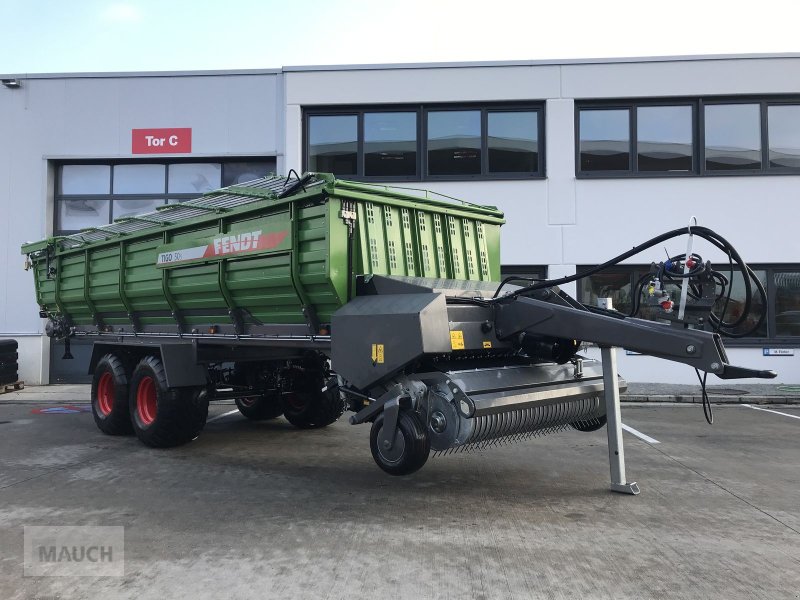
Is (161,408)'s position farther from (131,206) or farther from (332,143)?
(131,206)

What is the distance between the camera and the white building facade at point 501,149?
1277 centimetres

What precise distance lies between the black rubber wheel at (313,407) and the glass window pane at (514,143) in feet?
22.7

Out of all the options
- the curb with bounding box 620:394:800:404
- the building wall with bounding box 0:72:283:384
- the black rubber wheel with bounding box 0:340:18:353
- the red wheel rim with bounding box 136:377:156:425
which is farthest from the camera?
the building wall with bounding box 0:72:283:384

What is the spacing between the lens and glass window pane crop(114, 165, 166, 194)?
14148 mm

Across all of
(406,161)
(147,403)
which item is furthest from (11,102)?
(147,403)

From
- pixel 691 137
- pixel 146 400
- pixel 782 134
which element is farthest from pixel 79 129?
pixel 782 134

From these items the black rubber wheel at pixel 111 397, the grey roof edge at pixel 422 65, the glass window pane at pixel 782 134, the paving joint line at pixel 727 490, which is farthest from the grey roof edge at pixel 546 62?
the paving joint line at pixel 727 490

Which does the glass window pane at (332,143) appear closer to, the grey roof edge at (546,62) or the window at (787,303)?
the grey roof edge at (546,62)

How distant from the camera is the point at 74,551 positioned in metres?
4.00

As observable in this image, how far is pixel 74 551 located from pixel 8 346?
35.6ft

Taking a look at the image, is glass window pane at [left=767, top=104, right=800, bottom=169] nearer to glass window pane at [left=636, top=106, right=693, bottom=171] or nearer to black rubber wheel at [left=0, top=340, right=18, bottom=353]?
glass window pane at [left=636, top=106, right=693, bottom=171]

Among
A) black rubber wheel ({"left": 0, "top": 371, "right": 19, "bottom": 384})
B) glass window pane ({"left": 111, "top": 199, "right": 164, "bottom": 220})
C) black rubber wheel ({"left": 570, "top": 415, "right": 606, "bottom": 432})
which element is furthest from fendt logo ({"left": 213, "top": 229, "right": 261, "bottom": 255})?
black rubber wheel ({"left": 0, "top": 371, "right": 19, "bottom": 384})

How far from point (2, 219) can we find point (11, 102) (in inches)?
101

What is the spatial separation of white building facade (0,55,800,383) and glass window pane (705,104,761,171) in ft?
0.09
